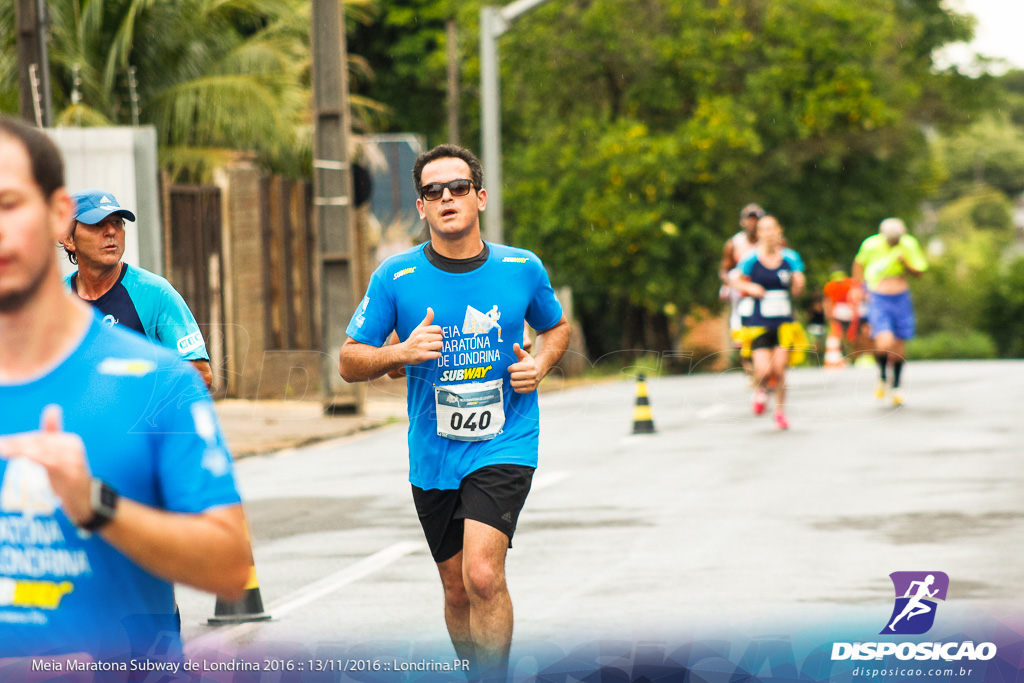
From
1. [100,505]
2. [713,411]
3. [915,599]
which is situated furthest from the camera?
[713,411]

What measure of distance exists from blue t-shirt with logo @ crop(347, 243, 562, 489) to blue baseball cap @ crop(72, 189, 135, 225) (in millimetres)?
1013

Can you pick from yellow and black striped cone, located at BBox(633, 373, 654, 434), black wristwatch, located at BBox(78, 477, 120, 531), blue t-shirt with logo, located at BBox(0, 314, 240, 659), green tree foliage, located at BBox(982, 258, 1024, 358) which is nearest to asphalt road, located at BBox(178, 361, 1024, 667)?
yellow and black striped cone, located at BBox(633, 373, 654, 434)

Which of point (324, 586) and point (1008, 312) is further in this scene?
point (1008, 312)

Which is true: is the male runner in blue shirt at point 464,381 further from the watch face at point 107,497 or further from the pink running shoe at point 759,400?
the pink running shoe at point 759,400

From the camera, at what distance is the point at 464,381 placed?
508 centimetres

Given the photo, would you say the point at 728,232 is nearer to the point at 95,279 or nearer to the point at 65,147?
the point at 65,147

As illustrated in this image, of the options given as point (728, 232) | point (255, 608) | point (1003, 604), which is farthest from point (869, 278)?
point (728, 232)

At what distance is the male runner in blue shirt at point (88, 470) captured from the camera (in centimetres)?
227

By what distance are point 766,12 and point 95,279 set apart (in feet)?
101

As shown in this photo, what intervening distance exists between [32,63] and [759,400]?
26.5ft

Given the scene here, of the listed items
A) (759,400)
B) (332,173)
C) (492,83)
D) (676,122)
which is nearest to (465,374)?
(759,400)

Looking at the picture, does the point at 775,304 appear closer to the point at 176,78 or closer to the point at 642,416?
the point at 642,416

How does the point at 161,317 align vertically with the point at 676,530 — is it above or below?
above

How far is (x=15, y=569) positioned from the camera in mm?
2498
